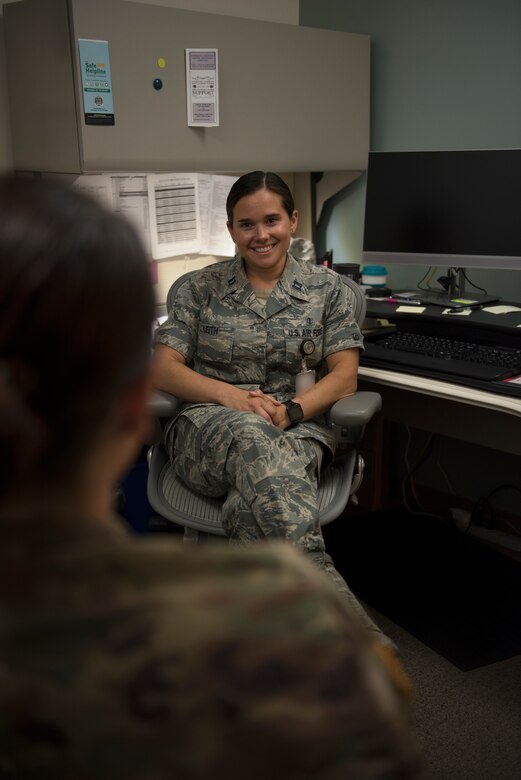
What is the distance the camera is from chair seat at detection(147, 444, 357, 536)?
6.21 ft

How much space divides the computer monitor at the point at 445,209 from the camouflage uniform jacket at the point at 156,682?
7.04ft

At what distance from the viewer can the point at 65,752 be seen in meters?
0.48

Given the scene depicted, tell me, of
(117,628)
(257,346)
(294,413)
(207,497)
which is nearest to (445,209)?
(257,346)

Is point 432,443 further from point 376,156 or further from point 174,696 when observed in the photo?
point 174,696

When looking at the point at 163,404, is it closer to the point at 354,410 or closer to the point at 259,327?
the point at 259,327

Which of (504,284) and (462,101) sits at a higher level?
(462,101)

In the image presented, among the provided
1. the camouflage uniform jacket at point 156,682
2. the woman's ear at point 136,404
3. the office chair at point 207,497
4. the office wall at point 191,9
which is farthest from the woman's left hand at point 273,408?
the camouflage uniform jacket at point 156,682

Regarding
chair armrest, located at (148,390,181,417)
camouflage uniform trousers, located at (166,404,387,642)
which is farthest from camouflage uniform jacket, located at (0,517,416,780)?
chair armrest, located at (148,390,181,417)

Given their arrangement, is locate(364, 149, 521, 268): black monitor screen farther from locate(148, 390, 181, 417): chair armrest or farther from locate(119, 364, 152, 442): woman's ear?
locate(119, 364, 152, 442): woman's ear

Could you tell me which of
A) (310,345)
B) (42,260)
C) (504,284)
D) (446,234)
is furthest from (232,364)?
(42,260)

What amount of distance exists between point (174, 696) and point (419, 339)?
2.01 meters

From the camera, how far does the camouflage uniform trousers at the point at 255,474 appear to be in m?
1.81

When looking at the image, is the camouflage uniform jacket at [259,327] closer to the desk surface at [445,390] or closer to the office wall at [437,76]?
the desk surface at [445,390]

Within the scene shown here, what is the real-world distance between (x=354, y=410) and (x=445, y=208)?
2.98 feet
